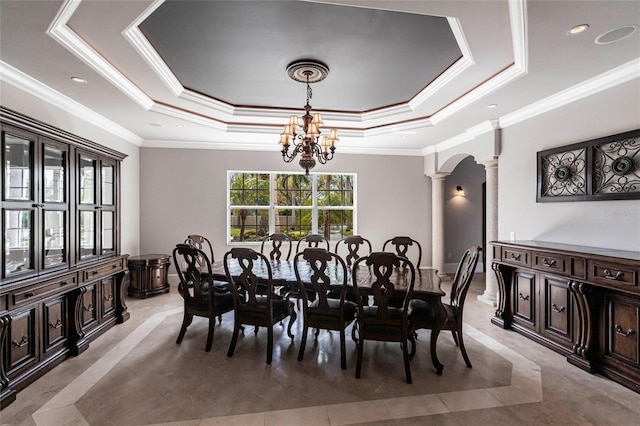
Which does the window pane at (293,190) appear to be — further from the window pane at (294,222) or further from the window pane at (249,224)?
the window pane at (249,224)

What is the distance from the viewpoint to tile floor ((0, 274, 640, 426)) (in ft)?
6.99

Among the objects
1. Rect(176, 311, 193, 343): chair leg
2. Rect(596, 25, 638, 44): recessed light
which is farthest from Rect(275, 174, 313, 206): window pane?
Rect(596, 25, 638, 44): recessed light

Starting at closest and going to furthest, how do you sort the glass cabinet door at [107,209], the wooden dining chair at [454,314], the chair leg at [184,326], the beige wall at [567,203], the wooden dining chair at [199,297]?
the wooden dining chair at [454,314] → the beige wall at [567,203] → the wooden dining chair at [199,297] → the chair leg at [184,326] → the glass cabinet door at [107,209]

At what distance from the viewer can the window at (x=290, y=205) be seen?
20.2ft

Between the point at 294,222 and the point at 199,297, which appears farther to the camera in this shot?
the point at 294,222

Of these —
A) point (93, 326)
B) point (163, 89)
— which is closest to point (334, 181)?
point (163, 89)

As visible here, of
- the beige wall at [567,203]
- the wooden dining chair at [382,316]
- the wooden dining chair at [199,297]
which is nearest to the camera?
the wooden dining chair at [382,316]

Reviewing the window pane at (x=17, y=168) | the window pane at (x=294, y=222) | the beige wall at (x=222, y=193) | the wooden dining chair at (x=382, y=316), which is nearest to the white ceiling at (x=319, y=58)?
the window pane at (x=17, y=168)

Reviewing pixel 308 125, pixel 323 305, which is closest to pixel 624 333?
pixel 323 305

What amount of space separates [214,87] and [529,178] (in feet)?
13.3

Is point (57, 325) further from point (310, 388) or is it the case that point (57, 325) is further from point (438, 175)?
point (438, 175)

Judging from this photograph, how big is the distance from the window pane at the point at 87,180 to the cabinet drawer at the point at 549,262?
4.83 m

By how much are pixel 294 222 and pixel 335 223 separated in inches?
33.0

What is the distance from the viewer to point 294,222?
635 cm
